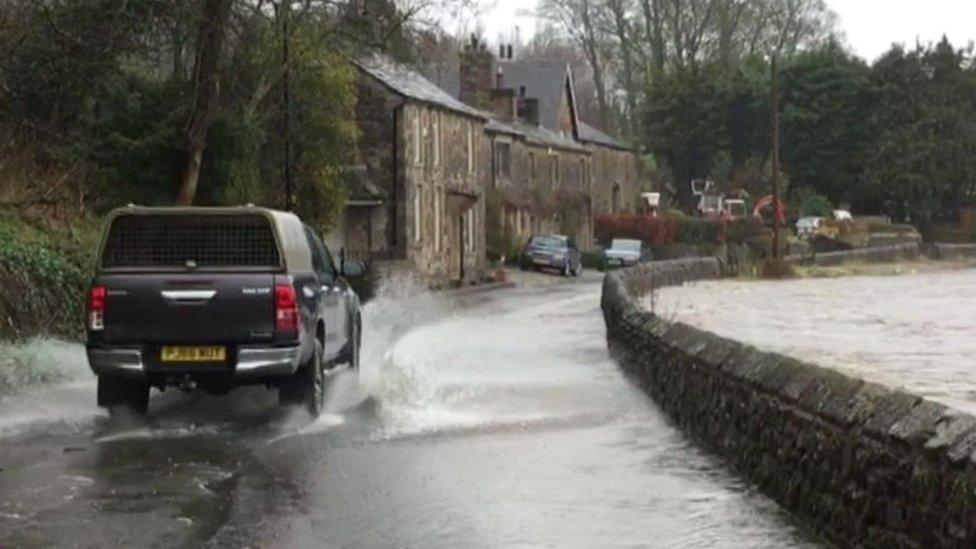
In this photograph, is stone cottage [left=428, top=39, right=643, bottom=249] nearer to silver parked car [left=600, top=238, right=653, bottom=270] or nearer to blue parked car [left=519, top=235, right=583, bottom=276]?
blue parked car [left=519, top=235, right=583, bottom=276]

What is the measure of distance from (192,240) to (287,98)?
85.6 ft

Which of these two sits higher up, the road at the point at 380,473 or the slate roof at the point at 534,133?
the slate roof at the point at 534,133

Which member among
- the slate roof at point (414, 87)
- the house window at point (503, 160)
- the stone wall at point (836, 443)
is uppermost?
the slate roof at point (414, 87)

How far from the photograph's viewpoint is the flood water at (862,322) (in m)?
21.0

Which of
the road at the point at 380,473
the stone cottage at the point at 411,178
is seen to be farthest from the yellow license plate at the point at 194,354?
the stone cottage at the point at 411,178

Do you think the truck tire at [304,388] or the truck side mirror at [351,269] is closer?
the truck tire at [304,388]

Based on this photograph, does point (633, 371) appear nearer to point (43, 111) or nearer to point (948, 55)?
point (43, 111)

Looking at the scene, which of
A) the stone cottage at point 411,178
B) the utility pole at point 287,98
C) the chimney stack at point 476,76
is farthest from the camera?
the chimney stack at point 476,76

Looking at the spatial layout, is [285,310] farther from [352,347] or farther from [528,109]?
[528,109]

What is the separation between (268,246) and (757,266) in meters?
48.1

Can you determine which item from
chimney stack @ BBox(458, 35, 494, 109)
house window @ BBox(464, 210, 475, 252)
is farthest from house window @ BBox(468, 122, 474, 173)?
chimney stack @ BBox(458, 35, 494, 109)

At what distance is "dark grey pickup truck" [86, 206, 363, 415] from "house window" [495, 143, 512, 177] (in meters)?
59.5

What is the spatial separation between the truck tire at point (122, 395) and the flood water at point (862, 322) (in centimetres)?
728

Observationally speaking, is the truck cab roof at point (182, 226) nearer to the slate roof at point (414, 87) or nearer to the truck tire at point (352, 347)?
the truck tire at point (352, 347)
